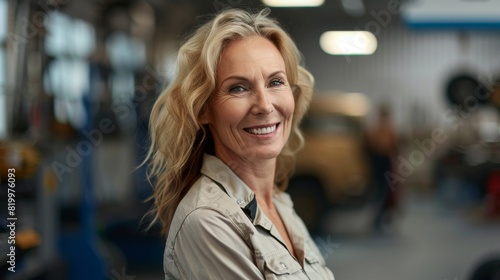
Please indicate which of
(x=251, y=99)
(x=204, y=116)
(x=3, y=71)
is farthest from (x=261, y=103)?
(x=3, y=71)

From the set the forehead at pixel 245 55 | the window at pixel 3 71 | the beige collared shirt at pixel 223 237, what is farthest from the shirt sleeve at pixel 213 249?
the window at pixel 3 71

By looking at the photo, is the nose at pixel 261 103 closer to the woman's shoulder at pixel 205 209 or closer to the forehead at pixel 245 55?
the forehead at pixel 245 55

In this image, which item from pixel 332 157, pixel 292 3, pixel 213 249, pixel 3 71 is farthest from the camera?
pixel 332 157

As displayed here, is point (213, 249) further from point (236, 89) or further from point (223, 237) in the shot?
point (236, 89)

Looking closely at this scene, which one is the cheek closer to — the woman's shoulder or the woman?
the woman

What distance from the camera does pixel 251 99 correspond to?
51.2 inches

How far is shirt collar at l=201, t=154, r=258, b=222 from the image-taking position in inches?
50.5

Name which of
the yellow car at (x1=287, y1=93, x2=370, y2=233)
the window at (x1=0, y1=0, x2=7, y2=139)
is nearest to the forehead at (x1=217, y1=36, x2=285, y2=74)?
the window at (x1=0, y1=0, x2=7, y2=139)

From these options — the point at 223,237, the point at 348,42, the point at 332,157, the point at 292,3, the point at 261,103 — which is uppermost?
the point at 292,3

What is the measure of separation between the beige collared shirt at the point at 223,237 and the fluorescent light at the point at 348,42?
8.84 feet

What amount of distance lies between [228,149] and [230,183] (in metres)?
0.08

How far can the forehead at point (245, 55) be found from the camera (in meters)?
1.29

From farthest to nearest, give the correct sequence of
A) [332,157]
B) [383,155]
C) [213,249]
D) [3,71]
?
[332,157] → [383,155] → [3,71] → [213,249]

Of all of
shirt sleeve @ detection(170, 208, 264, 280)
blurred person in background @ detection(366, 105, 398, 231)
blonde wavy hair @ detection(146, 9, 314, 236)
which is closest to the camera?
shirt sleeve @ detection(170, 208, 264, 280)
